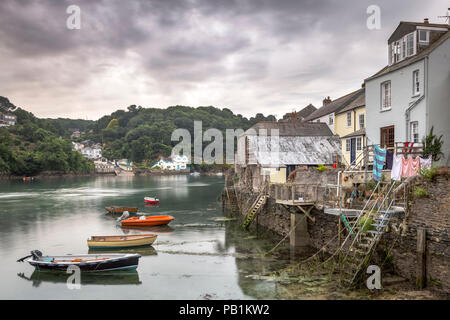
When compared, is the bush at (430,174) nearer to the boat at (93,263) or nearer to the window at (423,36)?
the window at (423,36)

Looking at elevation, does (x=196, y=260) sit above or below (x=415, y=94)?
below

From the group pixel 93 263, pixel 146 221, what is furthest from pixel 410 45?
pixel 146 221

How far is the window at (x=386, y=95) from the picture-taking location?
83.1 feet

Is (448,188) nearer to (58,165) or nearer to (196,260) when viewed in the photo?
(196,260)

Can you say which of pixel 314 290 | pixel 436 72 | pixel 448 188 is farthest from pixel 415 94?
pixel 314 290

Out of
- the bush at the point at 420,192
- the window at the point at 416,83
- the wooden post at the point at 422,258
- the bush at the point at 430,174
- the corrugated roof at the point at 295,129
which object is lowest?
the wooden post at the point at 422,258

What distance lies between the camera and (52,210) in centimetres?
5069

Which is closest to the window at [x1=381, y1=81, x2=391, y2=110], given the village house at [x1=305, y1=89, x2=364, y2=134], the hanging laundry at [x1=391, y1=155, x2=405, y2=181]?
the hanging laundry at [x1=391, y1=155, x2=405, y2=181]

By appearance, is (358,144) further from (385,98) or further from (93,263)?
(93,263)

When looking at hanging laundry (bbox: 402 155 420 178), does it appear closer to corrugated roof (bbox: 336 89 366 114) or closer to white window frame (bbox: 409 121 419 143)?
white window frame (bbox: 409 121 419 143)

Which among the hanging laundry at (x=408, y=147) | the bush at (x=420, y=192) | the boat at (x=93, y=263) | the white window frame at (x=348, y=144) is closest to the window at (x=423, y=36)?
the hanging laundry at (x=408, y=147)

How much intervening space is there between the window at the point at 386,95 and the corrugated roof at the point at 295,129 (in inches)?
676

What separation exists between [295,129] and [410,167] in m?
26.2
